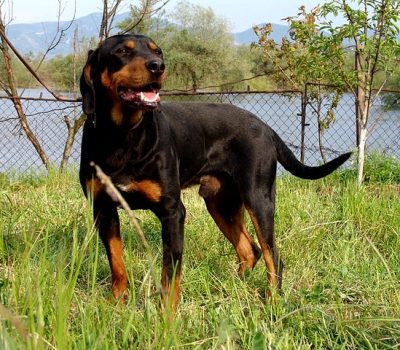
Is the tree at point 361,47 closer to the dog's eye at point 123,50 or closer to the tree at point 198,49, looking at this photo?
the dog's eye at point 123,50

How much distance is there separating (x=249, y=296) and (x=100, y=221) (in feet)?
3.21

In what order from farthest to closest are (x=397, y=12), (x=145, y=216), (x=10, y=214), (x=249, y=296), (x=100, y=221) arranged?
(x=397, y=12), (x=145, y=216), (x=10, y=214), (x=100, y=221), (x=249, y=296)

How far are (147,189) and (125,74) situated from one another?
0.64m

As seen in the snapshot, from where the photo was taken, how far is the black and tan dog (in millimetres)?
3186

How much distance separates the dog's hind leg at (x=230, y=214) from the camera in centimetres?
402

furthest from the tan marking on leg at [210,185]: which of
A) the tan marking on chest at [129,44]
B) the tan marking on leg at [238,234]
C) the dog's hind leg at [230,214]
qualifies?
the tan marking on chest at [129,44]

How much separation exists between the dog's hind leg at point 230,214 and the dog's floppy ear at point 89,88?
3.44ft

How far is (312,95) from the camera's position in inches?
345

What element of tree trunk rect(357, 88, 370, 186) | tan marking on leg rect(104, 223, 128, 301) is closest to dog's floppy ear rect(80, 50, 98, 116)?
tan marking on leg rect(104, 223, 128, 301)

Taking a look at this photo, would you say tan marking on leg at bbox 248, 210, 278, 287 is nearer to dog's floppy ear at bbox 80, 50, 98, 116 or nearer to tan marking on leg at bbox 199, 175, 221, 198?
tan marking on leg at bbox 199, 175, 221, 198

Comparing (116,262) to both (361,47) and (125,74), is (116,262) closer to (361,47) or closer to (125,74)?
(125,74)

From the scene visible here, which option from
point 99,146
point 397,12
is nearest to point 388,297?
point 99,146

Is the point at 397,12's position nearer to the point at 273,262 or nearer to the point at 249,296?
the point at 273,262

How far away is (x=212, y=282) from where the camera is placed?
3.46m
